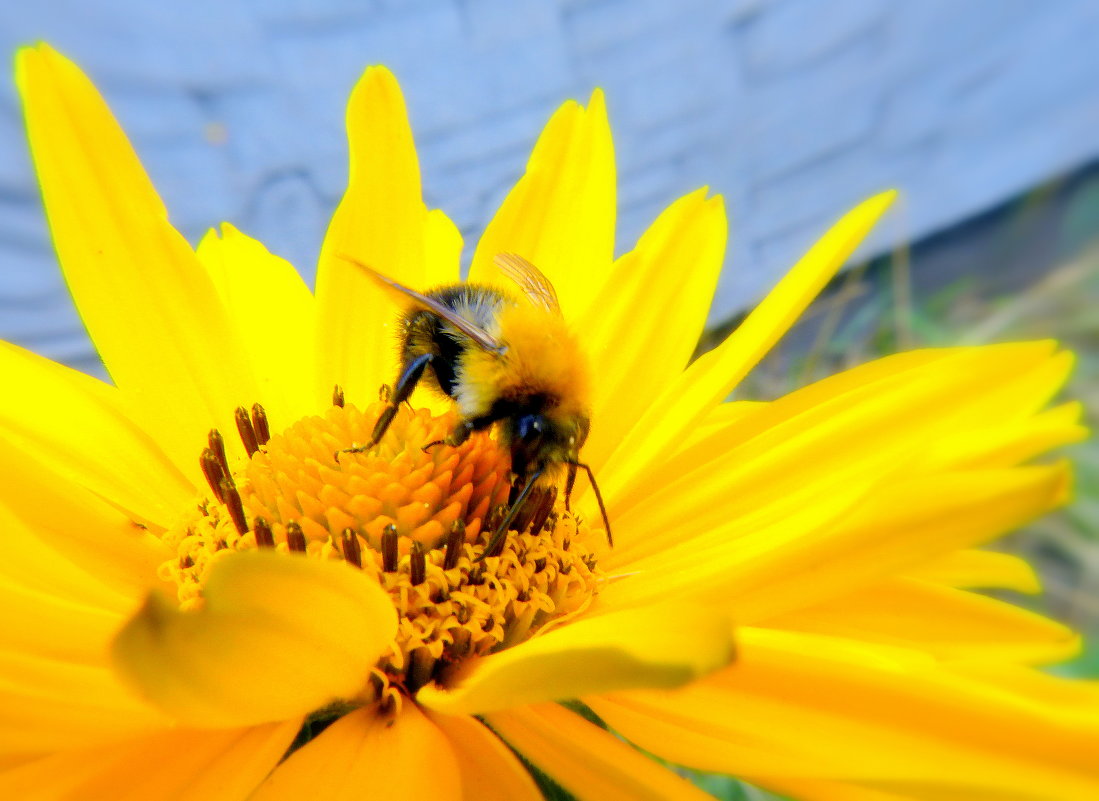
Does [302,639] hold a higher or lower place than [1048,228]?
lower

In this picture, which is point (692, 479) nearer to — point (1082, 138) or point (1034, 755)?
point (1034, 755)

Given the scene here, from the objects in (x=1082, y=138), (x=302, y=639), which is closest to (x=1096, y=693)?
(x=302, y=639)

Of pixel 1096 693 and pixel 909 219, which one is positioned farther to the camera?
pixel 909 219

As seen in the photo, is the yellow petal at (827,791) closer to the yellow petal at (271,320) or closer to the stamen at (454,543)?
the stamen at (454,543)

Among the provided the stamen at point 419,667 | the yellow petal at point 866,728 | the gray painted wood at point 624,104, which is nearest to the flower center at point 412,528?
the stamen at point 419,667

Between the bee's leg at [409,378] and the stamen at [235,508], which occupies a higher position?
the bee's leg at [409,378]

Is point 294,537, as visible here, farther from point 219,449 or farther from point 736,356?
point 736,356
